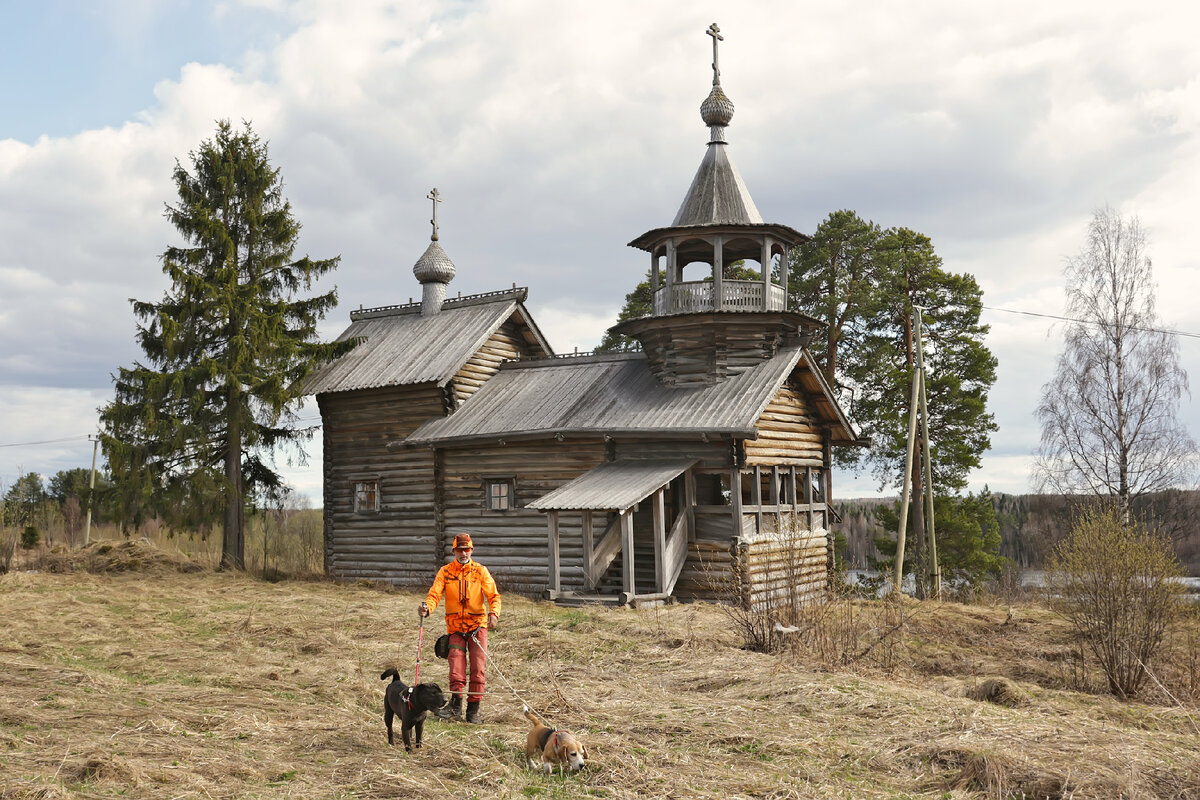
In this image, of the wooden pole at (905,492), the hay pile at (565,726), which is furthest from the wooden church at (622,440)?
the hay pile at (565,726)

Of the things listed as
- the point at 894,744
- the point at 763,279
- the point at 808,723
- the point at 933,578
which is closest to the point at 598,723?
the point at 808,723

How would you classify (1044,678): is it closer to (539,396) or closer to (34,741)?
(34,741)

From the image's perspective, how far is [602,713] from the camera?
890cm

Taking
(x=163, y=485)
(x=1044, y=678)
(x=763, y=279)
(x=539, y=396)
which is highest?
(x=763, y=279)

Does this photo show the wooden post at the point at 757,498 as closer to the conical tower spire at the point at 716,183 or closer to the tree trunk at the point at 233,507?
the conical tower spire at the point at 716,183

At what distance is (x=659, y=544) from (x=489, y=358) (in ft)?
28.4

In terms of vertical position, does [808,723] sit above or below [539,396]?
below

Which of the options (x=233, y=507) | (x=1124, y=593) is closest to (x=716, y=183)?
(x=1124, y=593)

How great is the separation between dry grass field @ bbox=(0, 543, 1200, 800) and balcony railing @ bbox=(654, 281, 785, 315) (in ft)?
24.1

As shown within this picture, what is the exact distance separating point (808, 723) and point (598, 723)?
1.83 metres

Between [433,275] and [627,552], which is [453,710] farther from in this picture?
[433,275]

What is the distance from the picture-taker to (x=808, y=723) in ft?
27.5

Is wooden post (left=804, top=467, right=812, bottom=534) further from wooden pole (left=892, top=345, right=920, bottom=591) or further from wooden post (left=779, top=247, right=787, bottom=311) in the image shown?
wooden post (left=779, top=247, right=787, bottom=311)

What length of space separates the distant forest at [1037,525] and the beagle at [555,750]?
→ 7.78 meters
